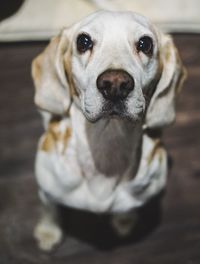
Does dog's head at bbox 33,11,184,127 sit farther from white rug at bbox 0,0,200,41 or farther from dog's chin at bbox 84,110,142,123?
white rug at bbox 0,0,200,41

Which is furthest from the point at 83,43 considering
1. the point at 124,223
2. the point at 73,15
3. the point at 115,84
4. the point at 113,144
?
the point at 73,15

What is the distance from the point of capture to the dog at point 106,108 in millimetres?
1159

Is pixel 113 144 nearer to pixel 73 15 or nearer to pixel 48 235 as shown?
pixel 48 235

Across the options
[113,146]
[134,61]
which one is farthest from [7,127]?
[134,61]

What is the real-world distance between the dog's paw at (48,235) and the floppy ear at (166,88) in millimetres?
542

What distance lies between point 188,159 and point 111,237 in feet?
1.42

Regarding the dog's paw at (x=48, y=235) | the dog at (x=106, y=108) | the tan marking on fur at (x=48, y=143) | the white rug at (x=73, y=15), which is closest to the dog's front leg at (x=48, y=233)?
the dog's paw at (x=48, y=235)

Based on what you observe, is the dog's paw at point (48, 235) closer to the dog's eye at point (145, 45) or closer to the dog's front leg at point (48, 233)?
the dog's front leg at point (48, 233)

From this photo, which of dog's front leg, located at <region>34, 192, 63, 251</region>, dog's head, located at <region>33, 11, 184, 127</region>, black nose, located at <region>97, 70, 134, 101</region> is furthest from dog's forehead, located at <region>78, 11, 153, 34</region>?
dog's front leg, located at <region>34, 192, 63, 251</region>

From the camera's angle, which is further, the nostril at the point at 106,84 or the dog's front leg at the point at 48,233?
the dog's front leg at the point at 48,233

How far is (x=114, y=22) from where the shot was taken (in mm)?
1209

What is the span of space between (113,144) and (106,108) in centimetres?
25

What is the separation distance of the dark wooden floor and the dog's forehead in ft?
2.49

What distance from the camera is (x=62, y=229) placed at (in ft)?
5.70
